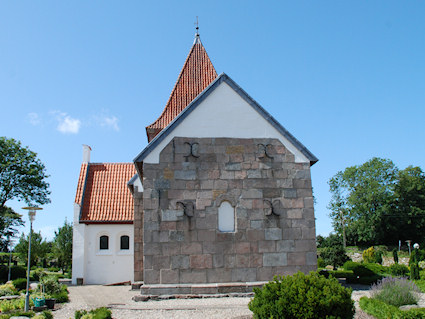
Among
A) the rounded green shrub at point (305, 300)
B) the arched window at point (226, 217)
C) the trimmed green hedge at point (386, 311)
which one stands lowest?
the trimmed green hedge at point (386, 311)

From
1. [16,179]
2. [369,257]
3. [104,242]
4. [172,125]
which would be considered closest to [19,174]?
[16,179]

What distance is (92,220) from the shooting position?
58.5 feet

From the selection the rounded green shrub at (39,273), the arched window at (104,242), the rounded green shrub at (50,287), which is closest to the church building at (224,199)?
the rounded green shrub at (50,287)

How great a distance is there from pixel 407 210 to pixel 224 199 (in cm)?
4093

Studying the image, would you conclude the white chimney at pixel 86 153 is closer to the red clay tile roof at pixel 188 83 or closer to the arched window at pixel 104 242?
the arched window at pixel 104 242

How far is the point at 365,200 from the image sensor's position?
1767 inches

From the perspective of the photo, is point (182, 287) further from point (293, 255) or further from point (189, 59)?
point (189, 59)

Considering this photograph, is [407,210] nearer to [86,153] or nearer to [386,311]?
[86,153]

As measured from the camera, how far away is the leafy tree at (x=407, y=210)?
1705 inches

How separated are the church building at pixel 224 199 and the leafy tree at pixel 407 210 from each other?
123ft

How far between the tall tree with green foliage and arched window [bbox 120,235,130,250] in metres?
13.5

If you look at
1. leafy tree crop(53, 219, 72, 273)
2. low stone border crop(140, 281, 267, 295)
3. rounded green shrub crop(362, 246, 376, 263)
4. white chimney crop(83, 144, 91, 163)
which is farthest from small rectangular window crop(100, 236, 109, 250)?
rounded green shrub crop(362, 246, 376, 263)

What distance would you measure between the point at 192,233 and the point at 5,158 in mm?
22889

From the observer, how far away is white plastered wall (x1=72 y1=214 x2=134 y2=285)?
17.4 m
